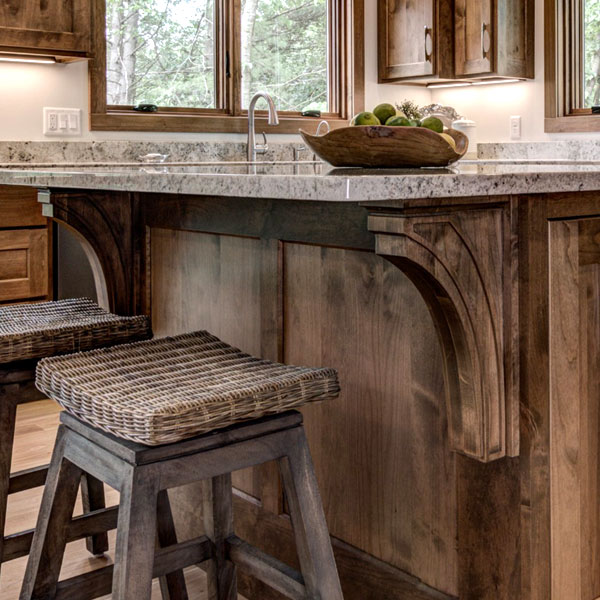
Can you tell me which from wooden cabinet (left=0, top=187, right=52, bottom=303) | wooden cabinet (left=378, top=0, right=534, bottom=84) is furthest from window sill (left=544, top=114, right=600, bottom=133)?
wooden cabinet (left=0, top=187, right=52, bottom=303)

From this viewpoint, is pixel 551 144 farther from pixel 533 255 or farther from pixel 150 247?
pixel 533 255

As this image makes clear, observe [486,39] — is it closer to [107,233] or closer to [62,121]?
[62,121]

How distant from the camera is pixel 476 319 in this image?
1202 mm

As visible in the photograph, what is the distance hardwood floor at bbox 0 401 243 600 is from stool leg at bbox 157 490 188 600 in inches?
11.3

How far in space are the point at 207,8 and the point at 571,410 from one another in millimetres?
3292

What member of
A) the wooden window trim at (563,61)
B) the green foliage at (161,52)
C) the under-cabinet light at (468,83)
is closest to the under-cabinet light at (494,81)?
the under-cabinet light at (468,83)

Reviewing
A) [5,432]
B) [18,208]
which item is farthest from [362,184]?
[18,208]

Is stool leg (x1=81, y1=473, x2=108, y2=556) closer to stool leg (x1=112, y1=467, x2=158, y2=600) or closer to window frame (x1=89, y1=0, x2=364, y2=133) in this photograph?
stool leg (x1=112, y1=467, x2=158, y2=600)

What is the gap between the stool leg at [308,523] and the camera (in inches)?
48.1

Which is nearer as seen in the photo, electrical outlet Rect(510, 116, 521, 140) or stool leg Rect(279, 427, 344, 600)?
stool leg Rect(279, 427, 344, 600)

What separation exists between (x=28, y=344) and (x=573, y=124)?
3.40m

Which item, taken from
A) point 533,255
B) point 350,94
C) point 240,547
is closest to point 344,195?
point 533,255

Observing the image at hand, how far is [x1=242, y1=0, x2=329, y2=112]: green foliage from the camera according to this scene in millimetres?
4191

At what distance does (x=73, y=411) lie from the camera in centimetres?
121
